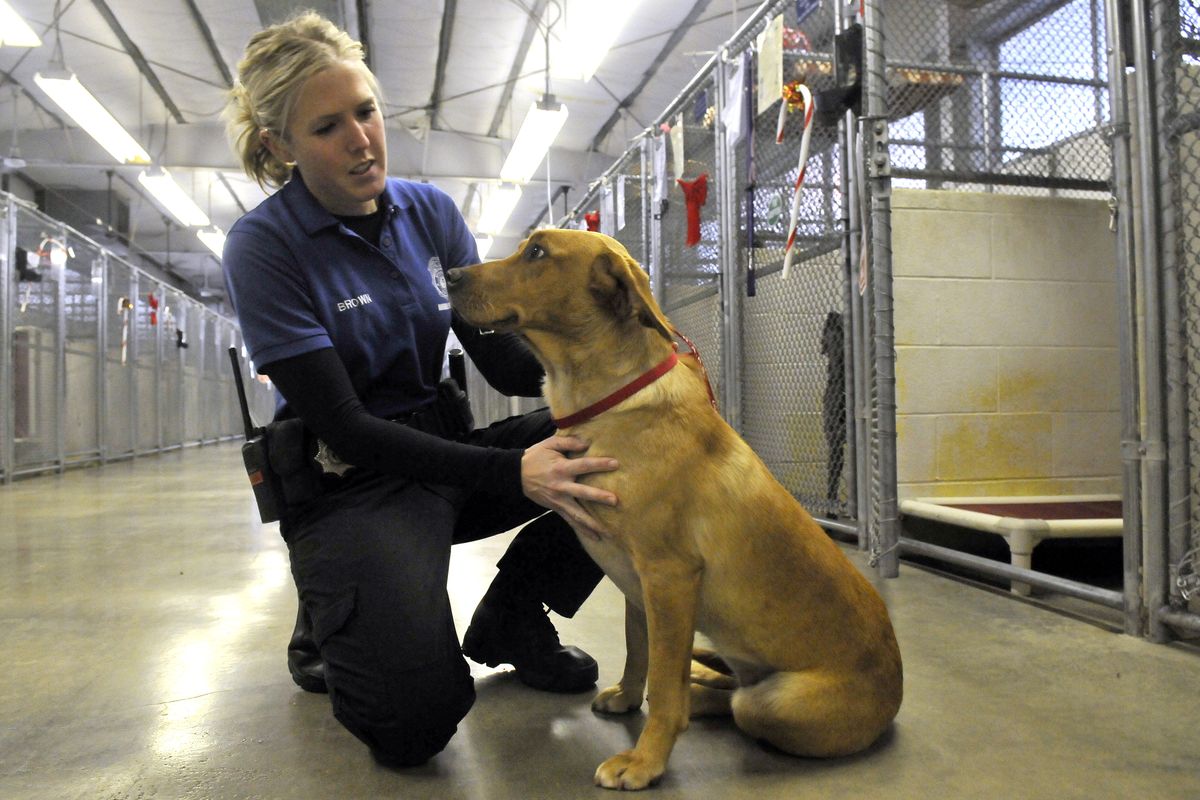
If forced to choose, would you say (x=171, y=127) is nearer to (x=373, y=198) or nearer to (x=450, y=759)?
(x=373, y=198)

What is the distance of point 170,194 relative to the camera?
1019 centimetres

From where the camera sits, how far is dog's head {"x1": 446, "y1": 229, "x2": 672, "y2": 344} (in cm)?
155

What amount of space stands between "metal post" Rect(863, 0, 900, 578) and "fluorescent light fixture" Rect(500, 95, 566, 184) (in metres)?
4.56

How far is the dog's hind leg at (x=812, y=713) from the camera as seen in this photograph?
1.41m

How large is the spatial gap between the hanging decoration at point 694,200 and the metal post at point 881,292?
1.51 m

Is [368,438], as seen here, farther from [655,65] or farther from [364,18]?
[655,65]

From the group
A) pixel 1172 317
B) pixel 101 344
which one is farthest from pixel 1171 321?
pixel 101 344

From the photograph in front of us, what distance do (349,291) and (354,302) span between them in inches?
1.1

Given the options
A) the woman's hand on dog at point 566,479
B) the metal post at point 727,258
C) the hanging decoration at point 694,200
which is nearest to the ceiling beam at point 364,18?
the hanging decoration at point 694,200

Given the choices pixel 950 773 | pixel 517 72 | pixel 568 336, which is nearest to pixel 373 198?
pixel 568 336

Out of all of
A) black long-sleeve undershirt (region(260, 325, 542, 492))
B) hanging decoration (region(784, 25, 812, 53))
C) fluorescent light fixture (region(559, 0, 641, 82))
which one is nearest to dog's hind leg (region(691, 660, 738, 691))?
black long-sleeve undershirt (region(260, 325, 542, 492))

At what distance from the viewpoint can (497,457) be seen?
1589 millimetres

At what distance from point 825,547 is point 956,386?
2.43 m

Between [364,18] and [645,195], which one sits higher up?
[364,18]
